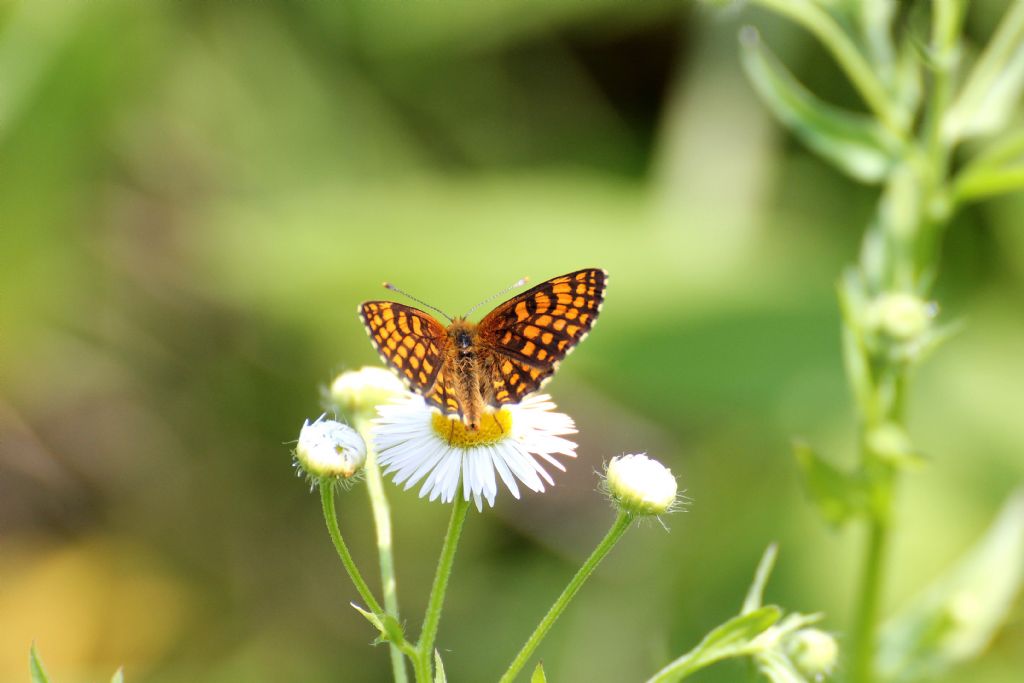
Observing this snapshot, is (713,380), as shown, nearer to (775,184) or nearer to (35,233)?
(775,184)

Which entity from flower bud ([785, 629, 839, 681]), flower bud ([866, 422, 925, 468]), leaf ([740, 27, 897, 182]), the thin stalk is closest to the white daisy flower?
flower bud ([785, 629, 839, 681])

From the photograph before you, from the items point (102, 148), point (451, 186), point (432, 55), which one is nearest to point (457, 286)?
point (451, 186)

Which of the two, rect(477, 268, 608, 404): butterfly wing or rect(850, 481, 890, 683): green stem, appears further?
rect(850, 481, 890, 683): green stem

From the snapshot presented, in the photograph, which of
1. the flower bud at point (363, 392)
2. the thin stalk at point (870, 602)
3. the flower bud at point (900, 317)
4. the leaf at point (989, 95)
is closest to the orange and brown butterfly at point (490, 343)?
the flower bud at point (363, 392)

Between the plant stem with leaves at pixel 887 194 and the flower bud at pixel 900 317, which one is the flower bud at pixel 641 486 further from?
the flower bud at pixel 900 317

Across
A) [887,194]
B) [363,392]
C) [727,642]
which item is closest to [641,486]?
[727,642]

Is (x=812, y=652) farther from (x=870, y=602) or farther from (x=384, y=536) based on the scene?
(x=384, y=536)

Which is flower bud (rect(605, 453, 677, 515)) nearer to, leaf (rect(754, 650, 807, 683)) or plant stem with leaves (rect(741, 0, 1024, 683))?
leaf (rect(754, 650, 807, 683))
